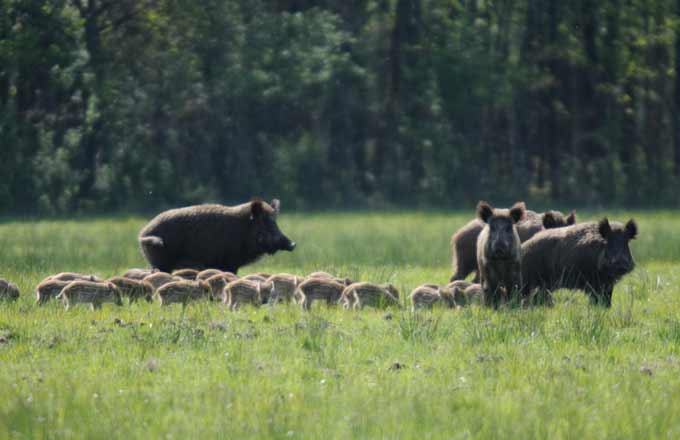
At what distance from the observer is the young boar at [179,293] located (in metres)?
11.0

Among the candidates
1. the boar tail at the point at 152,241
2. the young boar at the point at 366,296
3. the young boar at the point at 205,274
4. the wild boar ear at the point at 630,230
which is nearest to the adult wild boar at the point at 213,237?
the boar tail at the point at 152,241

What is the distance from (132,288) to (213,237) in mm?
3300

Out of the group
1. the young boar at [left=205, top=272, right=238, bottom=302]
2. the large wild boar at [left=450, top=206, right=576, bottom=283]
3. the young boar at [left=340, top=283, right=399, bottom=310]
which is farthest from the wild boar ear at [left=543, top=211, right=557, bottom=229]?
the young boar at [left=205, top=272, right=238, bottom=302]

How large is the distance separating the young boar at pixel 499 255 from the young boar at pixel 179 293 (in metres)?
2.86

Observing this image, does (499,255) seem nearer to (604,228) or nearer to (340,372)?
(604,228)

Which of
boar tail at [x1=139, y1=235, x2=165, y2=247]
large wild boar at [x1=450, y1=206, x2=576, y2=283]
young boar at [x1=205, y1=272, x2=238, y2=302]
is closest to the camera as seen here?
young boar at [x1=205, y1=272, x2=238, y2=302]

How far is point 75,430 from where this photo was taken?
6320 mm

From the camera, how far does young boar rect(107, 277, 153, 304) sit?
37.8 feet

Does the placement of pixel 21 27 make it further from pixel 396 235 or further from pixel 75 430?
pixel 75 430

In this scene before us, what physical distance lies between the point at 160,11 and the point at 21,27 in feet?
14.7

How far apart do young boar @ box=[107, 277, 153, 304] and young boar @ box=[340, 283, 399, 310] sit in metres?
2.03

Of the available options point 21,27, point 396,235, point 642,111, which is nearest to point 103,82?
point 21,27

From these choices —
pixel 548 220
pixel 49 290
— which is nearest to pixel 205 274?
pixel 49 290

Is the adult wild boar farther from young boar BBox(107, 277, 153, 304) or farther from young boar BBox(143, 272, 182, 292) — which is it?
young boar BBox(107, 277, 153, 304)
